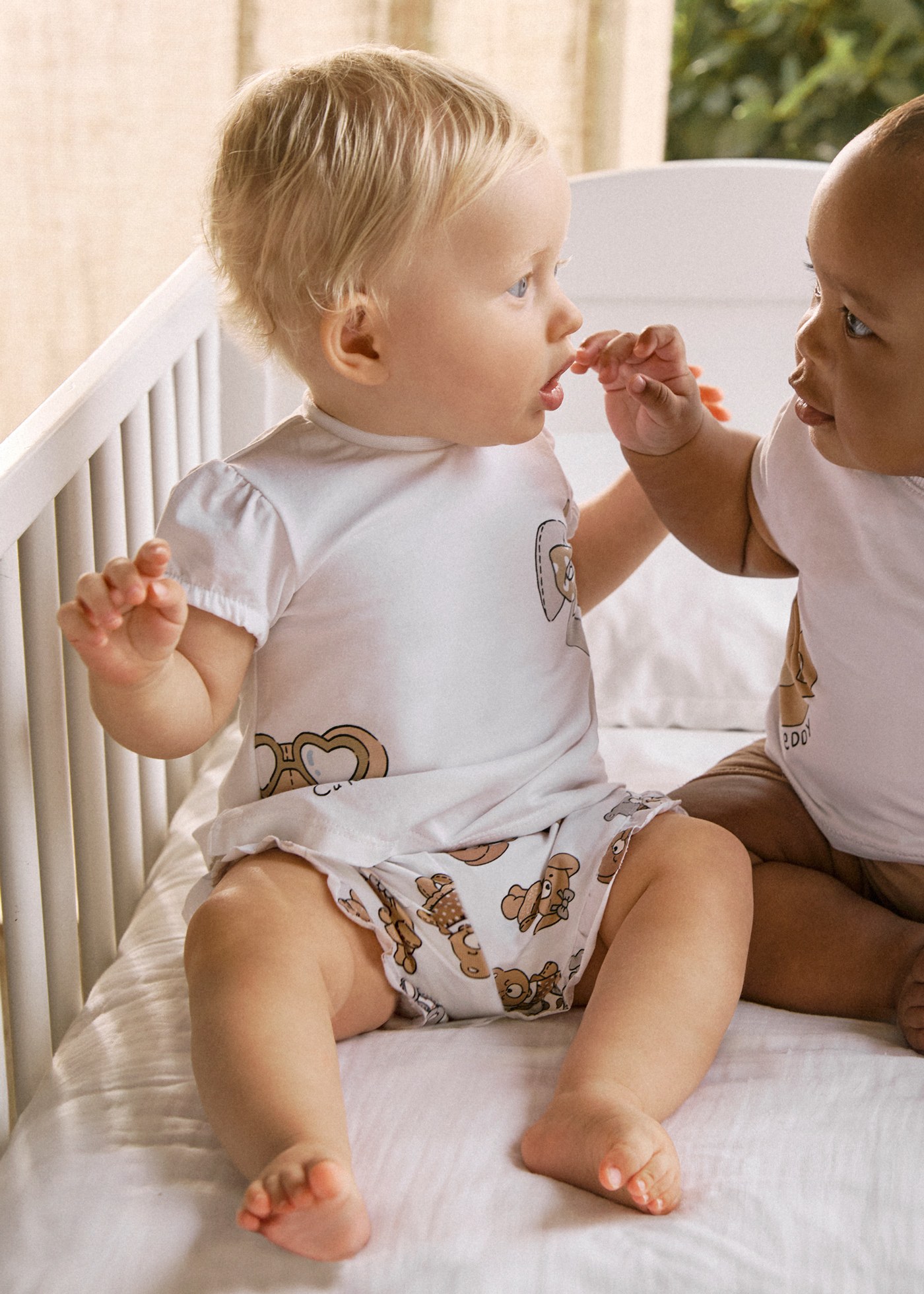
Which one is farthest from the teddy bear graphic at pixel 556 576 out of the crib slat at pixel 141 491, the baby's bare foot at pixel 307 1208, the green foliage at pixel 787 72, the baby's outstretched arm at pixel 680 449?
the green foliage at pixel 787 72

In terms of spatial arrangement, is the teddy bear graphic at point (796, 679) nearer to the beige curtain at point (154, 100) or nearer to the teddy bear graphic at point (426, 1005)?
the teddy bear graphic at point (426, 1005)

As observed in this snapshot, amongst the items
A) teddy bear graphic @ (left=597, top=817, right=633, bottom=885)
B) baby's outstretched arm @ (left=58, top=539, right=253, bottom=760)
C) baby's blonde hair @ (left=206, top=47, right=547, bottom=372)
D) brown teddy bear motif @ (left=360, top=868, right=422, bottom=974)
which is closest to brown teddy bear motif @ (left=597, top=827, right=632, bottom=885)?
teddy bear graphic @ (left=597, top=817, right=633, bottom=885)

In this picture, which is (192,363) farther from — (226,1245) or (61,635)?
(226,1245)

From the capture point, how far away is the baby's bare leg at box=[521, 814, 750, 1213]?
0.67m

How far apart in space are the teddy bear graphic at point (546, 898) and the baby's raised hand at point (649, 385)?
0.30 metres

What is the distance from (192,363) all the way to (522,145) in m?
0.51

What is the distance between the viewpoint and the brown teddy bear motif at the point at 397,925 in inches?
32.2

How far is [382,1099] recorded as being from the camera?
2.48 feet

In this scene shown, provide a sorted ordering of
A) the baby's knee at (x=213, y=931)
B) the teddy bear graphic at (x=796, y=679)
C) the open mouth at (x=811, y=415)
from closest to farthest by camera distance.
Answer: the baby's knee at (x=213, y=931), the open mouth at (x=811, y=415), the teddy bear graphic at (x=796, y=679)

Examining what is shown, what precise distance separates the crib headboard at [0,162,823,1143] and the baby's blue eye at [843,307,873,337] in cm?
47

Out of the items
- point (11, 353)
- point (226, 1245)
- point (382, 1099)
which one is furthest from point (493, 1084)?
point (11, 353)

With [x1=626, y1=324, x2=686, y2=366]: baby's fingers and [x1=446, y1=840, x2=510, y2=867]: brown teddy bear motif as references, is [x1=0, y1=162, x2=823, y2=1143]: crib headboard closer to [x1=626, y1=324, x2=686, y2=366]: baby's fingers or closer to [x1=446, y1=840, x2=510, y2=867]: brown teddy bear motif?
[x1=446, y1=840, x2=510, y2=867]: brown teddy bear motif

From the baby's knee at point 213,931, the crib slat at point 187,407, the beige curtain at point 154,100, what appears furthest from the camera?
the beige curtain at point 154,100

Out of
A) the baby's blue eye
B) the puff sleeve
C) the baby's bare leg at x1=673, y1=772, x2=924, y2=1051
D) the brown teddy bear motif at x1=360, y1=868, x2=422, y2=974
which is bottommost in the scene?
the baby's bare leg at x1=673, y1=772, x2=924, y2=1051
